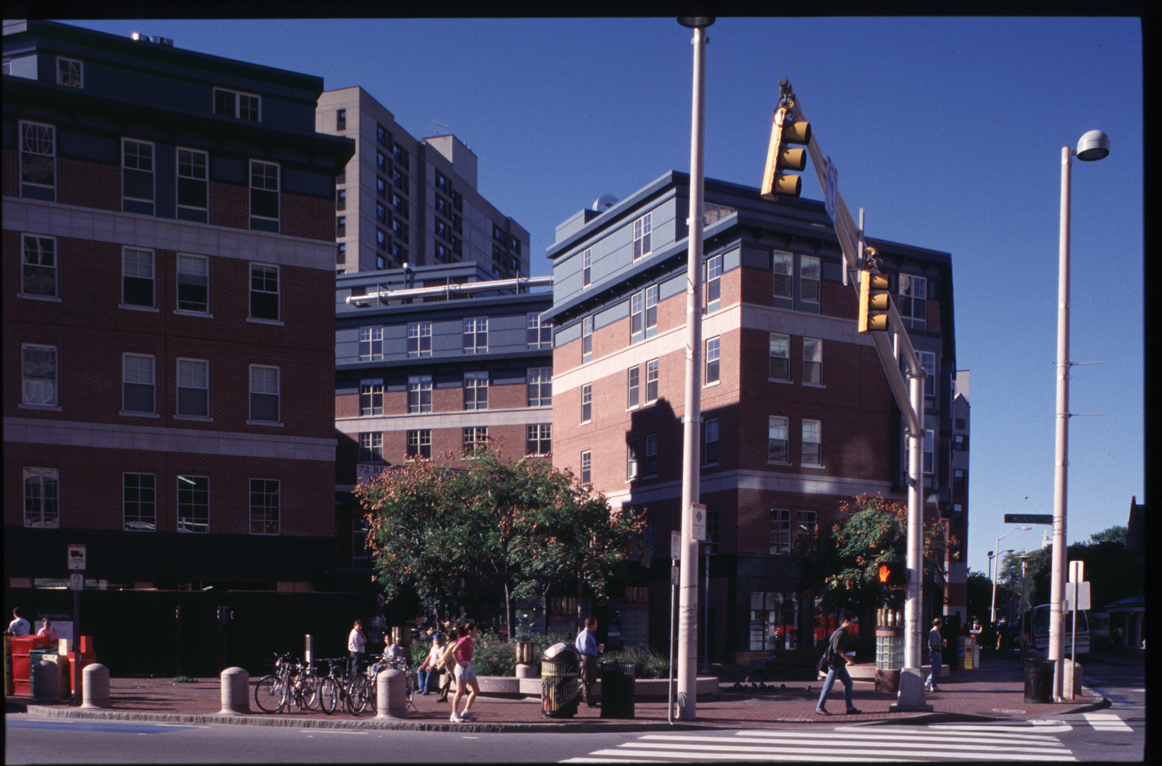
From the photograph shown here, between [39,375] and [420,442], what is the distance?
33.4m

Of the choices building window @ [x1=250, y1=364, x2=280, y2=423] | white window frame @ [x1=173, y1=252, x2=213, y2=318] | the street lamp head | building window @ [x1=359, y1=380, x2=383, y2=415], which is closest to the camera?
the street lamp head

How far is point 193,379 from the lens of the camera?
3328 centimetres

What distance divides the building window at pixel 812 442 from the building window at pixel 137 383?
2342 centimetres

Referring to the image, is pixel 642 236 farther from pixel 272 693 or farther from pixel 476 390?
pixel 272 693

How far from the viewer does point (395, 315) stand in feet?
219

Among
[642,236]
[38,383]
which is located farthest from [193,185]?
[642,236]

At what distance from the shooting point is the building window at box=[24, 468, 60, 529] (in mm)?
30703

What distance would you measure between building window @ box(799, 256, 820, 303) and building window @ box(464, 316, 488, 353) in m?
25.3

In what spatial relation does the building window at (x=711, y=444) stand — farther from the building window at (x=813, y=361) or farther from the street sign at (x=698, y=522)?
the street sign at (x=698, y=522)

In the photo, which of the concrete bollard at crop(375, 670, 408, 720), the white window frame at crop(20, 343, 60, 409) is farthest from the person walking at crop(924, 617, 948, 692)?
the white window frame at crop(20, 343, 60, 409)

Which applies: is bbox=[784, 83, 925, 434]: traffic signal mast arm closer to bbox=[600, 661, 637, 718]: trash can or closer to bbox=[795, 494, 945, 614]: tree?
bbox=[600, 661, 637, 718]: trash can

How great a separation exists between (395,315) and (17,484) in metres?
37.1

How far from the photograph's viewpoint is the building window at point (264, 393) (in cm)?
3403

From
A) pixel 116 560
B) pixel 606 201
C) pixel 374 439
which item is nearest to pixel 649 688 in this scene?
pixel 116 560
